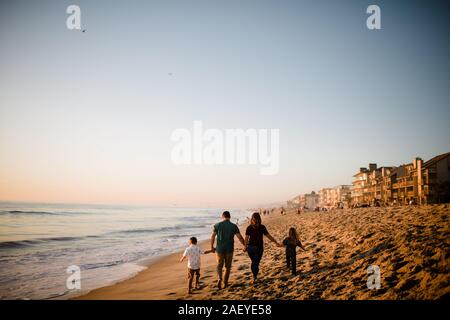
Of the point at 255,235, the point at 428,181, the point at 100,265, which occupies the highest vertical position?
the point at 428,181

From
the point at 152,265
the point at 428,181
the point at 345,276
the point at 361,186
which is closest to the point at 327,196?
the point at 361,186

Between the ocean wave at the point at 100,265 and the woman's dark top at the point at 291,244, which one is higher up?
the woman's dark top at the point at 291,244

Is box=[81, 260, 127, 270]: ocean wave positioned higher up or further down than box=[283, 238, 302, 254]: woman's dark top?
A: further down

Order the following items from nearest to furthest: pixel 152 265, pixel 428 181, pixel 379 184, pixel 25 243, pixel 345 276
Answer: pixel 345 276, pixel 152 265, pixel 25 243, pixel 428 181, pixel 379 184

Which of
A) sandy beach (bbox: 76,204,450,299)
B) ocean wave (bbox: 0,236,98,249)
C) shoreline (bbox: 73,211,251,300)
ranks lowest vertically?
ocean wave (bbox: 0,236,98,249)

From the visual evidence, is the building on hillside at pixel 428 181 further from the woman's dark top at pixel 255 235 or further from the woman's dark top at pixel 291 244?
the woman's dark top at pixel 255 235

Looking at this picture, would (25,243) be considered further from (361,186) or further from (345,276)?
(361,186)

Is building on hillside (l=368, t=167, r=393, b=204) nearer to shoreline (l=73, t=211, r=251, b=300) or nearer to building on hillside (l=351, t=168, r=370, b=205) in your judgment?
building on hillside (l=351, t=168, r=370, b=205)

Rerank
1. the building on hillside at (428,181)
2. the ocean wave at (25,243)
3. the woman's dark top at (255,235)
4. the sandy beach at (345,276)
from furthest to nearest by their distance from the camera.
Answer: the building on hillside at (428,181)
the ocean wave at (25,243)
the woman's dark top at (255,235)
the sandy beach at (345,276)

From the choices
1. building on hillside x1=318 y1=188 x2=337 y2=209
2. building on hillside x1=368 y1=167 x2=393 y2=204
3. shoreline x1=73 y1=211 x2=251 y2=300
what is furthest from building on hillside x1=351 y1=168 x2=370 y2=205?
shoreline x1=73 y1=211 x2=251 y2=300

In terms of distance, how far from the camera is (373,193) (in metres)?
72.0

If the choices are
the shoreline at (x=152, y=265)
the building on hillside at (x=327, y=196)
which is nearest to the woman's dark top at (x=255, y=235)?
the shoreline at (x=152, y=265)
